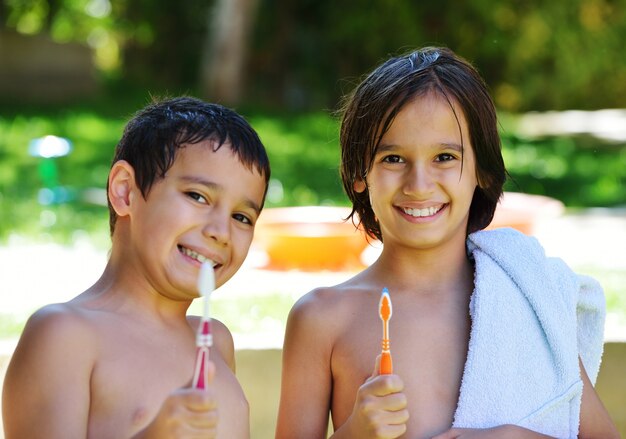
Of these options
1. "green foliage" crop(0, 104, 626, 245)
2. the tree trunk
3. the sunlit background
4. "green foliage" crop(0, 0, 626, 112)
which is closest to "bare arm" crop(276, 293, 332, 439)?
the sunlit background

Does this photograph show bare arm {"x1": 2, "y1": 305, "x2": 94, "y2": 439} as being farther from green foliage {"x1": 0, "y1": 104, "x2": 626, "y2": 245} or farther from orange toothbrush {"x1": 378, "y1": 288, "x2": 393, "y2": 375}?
green foliage {"x1": 0, "y1": 104, "x2": 626, "y2": 245}

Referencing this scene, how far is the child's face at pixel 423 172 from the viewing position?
242 cm

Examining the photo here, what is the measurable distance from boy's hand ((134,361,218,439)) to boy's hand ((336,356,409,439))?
0.40 m

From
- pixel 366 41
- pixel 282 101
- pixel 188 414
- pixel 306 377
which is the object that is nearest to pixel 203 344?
pixel 188 414

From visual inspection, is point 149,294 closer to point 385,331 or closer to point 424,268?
point 385,331

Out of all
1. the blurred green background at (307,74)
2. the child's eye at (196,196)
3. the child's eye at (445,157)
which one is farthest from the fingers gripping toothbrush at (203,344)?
the blurred green background at (307,74)

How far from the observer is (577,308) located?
8.77 ft

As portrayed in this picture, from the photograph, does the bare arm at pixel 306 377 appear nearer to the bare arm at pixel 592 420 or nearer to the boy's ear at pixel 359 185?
the boy's ear at pixel 359 185

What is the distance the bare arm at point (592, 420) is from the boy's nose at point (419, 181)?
609 mm

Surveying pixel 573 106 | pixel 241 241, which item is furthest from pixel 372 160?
pixel 573 106

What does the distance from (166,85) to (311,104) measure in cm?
260

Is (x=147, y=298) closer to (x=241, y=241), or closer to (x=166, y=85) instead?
(x=241, y=241)

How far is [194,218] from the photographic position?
2189 millimetres

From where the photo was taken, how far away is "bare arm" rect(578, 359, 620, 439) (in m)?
2.52
